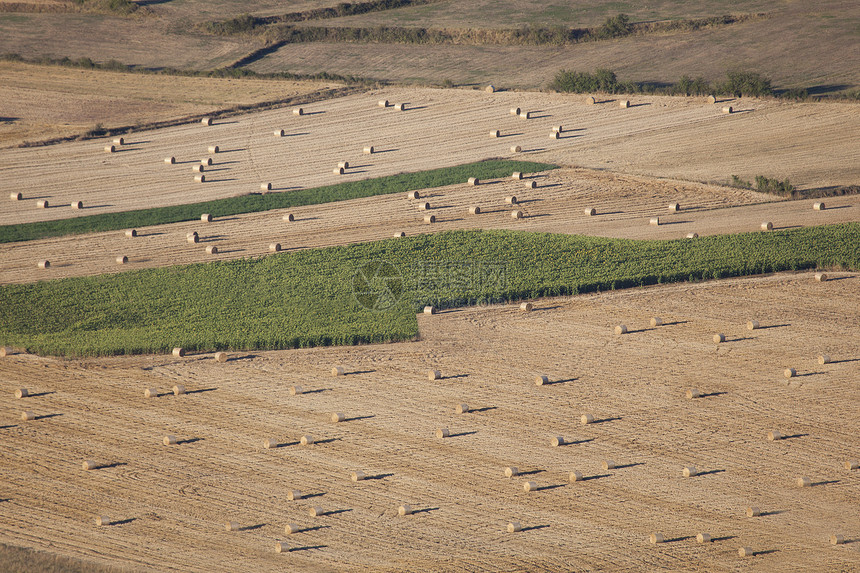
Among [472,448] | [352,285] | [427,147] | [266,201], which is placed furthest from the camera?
[427,147]

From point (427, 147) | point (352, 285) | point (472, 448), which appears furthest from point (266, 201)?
point (472, 448)

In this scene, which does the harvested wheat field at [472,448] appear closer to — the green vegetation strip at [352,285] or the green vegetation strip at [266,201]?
the green vegetation strip at [352,285]

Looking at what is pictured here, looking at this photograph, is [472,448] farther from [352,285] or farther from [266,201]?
[266,201]

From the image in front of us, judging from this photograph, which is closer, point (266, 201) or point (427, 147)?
point (266, 201)

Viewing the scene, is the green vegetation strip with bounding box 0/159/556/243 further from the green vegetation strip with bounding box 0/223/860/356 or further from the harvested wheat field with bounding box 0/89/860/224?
the green vegetation strip with bounding box 0/223/860/356

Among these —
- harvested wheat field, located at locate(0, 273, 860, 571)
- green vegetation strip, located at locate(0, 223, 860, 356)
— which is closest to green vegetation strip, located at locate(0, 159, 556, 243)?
green vegetation strip, located at locate(0, 223, 860, 356)
